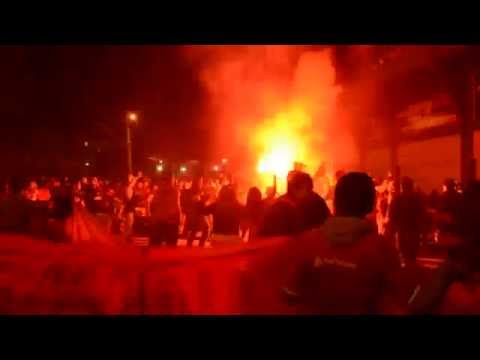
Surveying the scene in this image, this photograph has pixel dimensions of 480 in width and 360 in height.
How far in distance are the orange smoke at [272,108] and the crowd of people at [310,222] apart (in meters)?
1.19

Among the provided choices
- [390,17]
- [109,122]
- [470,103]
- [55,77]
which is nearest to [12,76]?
[55,77]

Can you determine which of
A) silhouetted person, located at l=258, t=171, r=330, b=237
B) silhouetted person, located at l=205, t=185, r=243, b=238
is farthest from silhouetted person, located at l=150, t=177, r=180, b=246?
silhouetted person, located at l=258, t=171, r=330, b=237

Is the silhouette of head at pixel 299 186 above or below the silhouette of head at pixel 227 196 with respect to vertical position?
above

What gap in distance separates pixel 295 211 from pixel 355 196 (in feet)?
7.95

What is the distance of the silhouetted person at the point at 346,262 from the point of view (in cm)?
238

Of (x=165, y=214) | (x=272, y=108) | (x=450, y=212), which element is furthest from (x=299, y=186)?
(x=272, y=108)

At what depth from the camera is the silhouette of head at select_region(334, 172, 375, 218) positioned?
8.07 ft

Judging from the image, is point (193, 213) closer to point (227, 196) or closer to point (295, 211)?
point (227, 196)

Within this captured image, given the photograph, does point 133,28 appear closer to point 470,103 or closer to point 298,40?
point 298,40

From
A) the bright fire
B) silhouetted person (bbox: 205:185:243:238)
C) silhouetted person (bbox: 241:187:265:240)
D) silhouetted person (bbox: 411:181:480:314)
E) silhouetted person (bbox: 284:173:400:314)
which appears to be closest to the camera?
silhouetted person (bbox: 411:181:480:314)

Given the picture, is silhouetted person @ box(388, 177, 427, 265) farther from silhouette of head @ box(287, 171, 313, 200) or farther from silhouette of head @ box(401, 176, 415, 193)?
silhouette of head @ box(287, 171, 313, 200)

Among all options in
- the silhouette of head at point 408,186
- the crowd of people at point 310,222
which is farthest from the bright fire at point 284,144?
the silhouette of head at point 408,186

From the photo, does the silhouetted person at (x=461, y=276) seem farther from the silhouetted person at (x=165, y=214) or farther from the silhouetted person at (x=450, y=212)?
the silhouetted person at (x=165, y=214)

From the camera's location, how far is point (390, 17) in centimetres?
509
